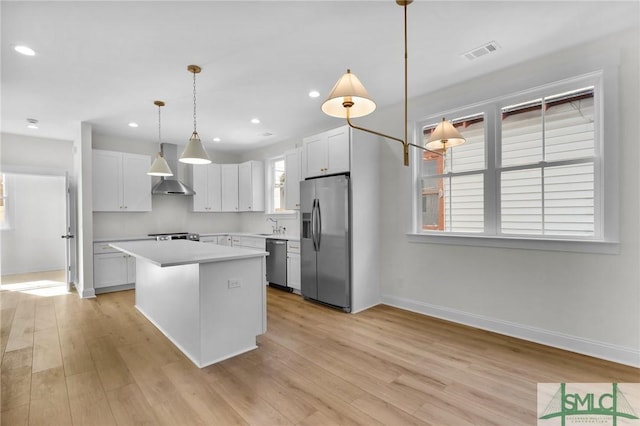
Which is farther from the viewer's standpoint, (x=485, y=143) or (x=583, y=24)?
(x=485, y=143)

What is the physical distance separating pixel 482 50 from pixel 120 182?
5.81 metres

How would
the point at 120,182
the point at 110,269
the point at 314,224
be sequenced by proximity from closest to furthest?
the point at 314,224 < the point at 110,269 < the point at 120,182

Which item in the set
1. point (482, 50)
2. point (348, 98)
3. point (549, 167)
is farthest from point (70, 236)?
point (549, 167)

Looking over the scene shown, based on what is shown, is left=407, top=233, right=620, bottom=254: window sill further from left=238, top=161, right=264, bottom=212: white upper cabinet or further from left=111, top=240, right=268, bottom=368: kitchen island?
left=238, top=161, right=264, bottom=212: white upper cabinet

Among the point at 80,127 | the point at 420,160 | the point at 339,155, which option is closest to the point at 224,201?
the point at 80,127

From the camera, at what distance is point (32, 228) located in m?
6.74

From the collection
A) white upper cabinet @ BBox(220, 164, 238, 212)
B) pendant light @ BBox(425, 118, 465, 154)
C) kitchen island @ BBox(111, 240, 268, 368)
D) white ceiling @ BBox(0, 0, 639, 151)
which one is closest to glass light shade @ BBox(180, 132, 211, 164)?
white ceiling @ BBox(0, 0, 639, 151)

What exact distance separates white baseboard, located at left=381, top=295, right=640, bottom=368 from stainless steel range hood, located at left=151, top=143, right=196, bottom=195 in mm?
4413

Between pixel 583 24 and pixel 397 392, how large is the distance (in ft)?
10.7

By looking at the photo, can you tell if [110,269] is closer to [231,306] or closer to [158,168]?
[158,168]

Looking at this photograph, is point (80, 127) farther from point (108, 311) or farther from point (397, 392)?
point (397, 392)

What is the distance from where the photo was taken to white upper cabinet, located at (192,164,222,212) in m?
6.38

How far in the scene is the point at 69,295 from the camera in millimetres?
4945

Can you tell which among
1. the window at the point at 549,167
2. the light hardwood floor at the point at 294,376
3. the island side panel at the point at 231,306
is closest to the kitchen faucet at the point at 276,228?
the light hardwood floor at the point at 294,376
